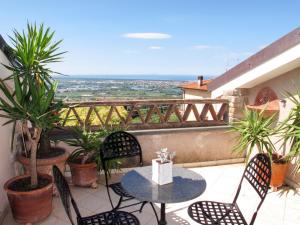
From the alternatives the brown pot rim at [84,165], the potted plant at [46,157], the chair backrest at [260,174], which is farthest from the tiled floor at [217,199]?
the chair backrest at [260,174]

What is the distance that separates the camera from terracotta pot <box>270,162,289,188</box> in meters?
3.77

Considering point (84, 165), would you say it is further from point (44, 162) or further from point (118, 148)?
point (118, 148)

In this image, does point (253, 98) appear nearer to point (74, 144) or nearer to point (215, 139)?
point (215, 139)

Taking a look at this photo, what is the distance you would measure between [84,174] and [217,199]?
1948 mm

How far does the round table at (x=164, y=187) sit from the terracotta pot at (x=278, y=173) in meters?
1.99

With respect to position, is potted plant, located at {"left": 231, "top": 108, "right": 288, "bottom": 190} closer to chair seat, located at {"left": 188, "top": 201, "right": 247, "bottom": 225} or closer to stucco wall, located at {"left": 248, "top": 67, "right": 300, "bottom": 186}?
stucco wall, located at {"left": 248, "top": 67, "right": 300, "bottom": 186}

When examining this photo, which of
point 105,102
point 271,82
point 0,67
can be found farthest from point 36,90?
point 271,82

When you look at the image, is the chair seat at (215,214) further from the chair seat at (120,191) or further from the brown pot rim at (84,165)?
the brown pot rim at (84,165)

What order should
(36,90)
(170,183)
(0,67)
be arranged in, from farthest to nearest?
(0,67), (36,90), (170,183)

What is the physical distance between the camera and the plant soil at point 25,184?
286 cm

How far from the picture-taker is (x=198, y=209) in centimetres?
238

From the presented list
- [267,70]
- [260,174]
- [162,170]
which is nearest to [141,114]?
[267,70]

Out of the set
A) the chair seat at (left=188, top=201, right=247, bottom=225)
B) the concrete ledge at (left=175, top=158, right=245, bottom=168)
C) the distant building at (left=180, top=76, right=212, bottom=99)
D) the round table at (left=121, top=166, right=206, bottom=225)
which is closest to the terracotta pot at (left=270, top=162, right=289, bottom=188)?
the concrete ledge at (left=175, top=158, right=245, bottom=168)

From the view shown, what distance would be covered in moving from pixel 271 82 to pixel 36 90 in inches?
143
